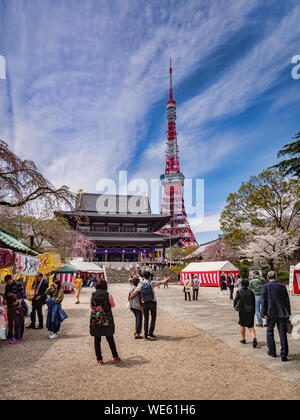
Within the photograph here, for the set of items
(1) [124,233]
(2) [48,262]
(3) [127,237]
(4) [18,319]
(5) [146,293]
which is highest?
(1) [124,233]

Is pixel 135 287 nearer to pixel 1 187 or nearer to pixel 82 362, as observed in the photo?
pixel 82 362

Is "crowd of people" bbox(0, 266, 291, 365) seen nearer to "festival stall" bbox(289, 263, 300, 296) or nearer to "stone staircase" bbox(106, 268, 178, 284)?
"festival stall" bbox(289, 263, 300, 296)

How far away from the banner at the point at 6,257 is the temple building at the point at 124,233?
3452 cm

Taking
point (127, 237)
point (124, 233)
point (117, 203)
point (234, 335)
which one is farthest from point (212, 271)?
point (117, 203)

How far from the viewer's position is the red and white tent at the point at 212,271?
22406mm

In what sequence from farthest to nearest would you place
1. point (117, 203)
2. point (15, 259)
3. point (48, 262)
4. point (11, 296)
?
1. point (117, 203)
2. point (48, 262)
3. point (15, 259)
4. point (11, 296)

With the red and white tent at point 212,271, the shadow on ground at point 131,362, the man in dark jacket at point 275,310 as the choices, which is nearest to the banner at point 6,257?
the shadow on ground at point 131,362

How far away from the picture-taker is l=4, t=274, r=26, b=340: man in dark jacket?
641cm

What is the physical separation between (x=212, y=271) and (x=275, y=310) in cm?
1908

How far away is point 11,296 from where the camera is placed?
6418mm

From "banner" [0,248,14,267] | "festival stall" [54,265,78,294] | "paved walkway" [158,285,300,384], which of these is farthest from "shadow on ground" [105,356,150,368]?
"festival stall" [54,265,78,294]

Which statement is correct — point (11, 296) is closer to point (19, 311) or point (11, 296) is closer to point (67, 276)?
point (19, 311)

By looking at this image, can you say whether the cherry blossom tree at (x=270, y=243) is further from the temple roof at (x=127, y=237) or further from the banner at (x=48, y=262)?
the temple roof at (x=127, y=237)
